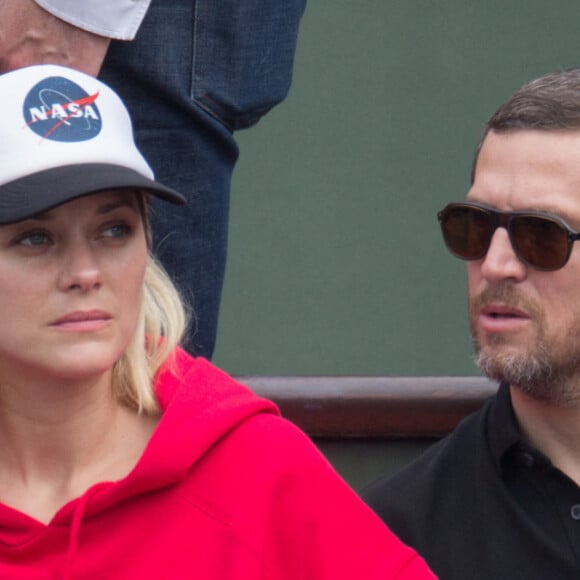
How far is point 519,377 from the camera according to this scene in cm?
320

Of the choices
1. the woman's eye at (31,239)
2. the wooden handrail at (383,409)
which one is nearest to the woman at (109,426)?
the woman's eye at (31,239)

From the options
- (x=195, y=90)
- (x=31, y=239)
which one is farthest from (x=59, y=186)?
(x=195, y=90)

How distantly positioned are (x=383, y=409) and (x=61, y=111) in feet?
5.03

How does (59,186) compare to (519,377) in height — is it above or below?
above

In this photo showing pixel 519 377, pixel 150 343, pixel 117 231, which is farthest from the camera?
pixel 519 377

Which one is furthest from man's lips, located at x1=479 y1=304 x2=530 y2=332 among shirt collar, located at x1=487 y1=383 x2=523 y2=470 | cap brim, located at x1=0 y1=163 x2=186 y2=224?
cap brim, located at x1=0 y1=163 x2=186 y2=224

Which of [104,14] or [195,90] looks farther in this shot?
[195,90]

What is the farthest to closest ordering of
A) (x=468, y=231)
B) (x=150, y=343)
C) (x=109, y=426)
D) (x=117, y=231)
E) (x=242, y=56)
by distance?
(x=242, y=56) < (x=468, y=231) < (x=150, y=343) < (x=109, y=426) < (x=117, y=231)

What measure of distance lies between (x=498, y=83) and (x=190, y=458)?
1.99 meters

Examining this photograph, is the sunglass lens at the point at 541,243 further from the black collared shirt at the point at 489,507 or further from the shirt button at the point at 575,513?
the shirt button at the point at 575,513

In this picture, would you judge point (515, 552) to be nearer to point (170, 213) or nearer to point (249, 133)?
point (170, 213)

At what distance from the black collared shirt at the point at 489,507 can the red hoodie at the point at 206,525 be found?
1.22 feet

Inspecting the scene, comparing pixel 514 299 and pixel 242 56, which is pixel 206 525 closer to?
pixel 514 299

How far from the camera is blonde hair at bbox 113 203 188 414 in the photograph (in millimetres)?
3018
